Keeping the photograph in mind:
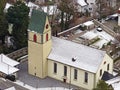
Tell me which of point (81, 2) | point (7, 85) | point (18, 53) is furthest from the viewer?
point (81, 2)

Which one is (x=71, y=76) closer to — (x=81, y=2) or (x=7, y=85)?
(x=7, y=85)

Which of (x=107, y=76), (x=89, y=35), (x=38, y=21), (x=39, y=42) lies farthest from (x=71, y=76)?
(x=89, y=35)

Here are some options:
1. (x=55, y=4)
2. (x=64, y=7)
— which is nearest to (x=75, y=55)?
(x=64, y=7)

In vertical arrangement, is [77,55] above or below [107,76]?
above

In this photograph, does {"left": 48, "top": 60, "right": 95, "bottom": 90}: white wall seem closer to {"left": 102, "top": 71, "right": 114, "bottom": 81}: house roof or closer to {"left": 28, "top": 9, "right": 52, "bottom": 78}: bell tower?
{"left": 28, "top": 9, "right": 52, "bottom": 78}: bell tower

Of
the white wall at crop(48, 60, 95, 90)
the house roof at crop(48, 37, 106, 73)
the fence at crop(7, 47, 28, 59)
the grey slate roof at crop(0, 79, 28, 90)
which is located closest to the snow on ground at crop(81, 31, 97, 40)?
the fence at crop(7, 47, 28, 59)

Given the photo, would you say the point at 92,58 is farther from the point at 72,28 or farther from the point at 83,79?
the point at 72,28

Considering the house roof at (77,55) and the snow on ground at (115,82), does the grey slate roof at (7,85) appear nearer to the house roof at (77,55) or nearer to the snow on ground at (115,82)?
the house roof at (77,55)

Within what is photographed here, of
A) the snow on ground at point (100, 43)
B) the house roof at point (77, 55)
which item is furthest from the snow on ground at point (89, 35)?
the house roof at point (77, 55)
